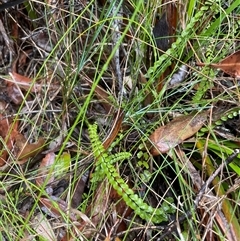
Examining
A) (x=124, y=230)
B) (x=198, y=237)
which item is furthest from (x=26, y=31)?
(x=198, y=237)

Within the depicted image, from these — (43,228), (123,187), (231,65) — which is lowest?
(43,228)

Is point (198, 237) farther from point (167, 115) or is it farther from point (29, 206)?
point (29, 206)

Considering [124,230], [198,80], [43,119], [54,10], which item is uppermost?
[54,10]

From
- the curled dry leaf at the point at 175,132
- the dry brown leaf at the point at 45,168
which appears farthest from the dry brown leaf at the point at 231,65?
the dry brown leaf at the point at 45,168

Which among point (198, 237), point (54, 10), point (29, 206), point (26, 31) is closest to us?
point (198, 237)

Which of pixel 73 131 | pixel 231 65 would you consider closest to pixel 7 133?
pixel 73 131

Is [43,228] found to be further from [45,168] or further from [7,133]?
[7,133]

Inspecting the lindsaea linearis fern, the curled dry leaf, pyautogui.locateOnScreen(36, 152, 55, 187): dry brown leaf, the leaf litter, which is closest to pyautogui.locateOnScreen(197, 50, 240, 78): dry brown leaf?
the leaf litter
